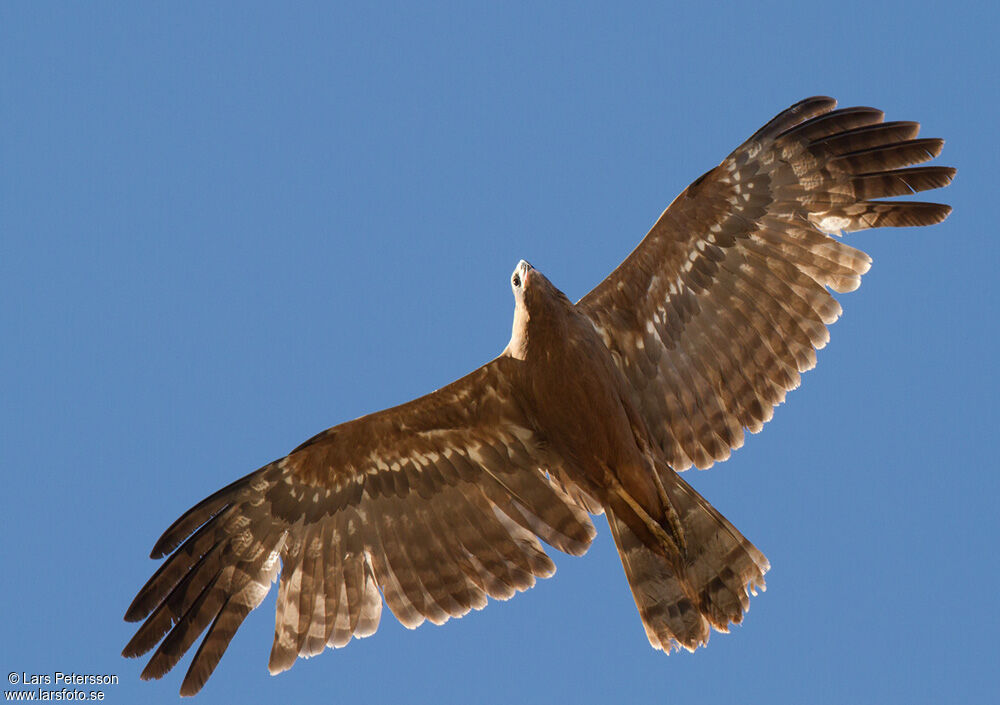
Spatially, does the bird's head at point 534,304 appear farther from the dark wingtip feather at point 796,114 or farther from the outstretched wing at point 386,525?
the dark wingtip feather at point 796,114

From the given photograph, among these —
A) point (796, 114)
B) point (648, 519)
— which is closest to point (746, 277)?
point (796, 114)

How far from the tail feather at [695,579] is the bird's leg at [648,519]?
0.26 feet

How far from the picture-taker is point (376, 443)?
9383 millimetres

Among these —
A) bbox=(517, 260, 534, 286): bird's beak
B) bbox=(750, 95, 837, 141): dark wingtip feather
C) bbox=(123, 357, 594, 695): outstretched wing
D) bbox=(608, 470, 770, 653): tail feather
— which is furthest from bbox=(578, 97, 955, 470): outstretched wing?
bbox=(123, 357, 594, 695): outstretched wing

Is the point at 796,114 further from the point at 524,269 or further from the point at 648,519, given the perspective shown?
the point at 648,519

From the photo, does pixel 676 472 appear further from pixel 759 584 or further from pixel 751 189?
pixel 751 189

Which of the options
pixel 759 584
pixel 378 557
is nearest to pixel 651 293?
pixel 759 584

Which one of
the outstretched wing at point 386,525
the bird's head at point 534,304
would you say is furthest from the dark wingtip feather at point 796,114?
the outstretched wing at point 386,525

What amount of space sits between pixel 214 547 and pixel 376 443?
4.83ft

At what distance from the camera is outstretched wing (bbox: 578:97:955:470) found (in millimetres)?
9117

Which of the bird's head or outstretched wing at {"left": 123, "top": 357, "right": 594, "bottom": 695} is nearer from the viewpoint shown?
the bird's head

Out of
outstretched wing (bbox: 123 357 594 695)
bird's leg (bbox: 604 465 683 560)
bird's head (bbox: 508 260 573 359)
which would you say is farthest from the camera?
outstretched wing (bbox: 123 357 594 695)

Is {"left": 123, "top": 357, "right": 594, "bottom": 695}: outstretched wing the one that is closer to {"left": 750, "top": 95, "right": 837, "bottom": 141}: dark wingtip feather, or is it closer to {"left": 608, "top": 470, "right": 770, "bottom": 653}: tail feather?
{"left": 608, "top": 470, "right": 770, "bottom": 653}: tail feather

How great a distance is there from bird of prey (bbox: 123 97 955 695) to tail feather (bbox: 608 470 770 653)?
15mm
